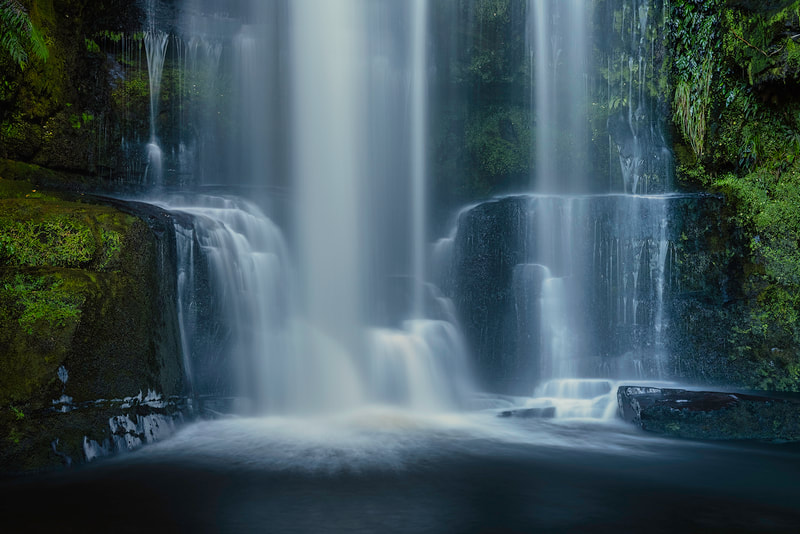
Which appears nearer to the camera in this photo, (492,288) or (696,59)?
(492,288)

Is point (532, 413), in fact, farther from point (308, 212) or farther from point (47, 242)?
point (47, 242)

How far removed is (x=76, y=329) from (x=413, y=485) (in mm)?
3739

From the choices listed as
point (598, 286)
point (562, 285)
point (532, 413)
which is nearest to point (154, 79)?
point (562, 285)

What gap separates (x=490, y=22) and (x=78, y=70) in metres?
8.56

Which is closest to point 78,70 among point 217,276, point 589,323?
point 217,276

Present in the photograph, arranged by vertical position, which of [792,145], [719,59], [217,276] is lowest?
[217,276]

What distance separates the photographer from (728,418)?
8.32 m

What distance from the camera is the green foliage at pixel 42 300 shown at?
254 inches

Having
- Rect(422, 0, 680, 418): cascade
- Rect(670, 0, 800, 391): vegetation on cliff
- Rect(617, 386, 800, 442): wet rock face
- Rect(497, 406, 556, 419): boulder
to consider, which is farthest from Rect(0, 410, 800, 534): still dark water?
Rect(670, 0, 800, 391): vegetation on cliff

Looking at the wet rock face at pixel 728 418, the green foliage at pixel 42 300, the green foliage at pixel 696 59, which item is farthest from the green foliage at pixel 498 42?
the green foliage at pixel 42 300

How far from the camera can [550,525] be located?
513 cm

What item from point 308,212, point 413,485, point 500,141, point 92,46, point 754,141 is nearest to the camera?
point 413,485

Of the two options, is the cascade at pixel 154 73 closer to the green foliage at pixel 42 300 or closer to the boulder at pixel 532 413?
the green foliage at pixel 42 300

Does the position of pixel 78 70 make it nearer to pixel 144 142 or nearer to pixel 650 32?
pixel 144 142
